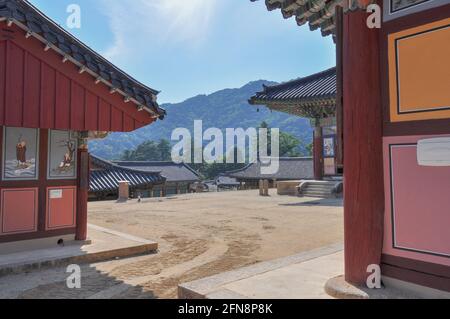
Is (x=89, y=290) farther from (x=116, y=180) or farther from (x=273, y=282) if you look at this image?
(x=116, y=180)

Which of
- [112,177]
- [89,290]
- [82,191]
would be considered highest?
[112,177]

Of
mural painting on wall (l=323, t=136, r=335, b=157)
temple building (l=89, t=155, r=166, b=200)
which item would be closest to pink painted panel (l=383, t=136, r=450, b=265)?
mural painting on wall (l=323, t=136, r=335, b=157)

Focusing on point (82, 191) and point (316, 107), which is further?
point (316, 107)

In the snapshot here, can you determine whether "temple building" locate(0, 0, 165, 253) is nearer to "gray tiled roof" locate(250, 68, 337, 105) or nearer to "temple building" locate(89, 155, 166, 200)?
"gray tiled roof" locate(250, 68, 337, 105)

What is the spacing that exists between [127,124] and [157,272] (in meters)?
3.26

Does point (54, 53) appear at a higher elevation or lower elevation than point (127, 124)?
higher

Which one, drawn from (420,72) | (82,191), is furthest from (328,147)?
(420,72)

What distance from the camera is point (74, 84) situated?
6.96 meters

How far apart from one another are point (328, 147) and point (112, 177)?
15.4 metres

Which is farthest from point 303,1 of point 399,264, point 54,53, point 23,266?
point 23,266

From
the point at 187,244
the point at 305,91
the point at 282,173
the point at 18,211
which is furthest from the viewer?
the point at 282,173

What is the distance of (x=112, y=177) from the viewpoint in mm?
25906
